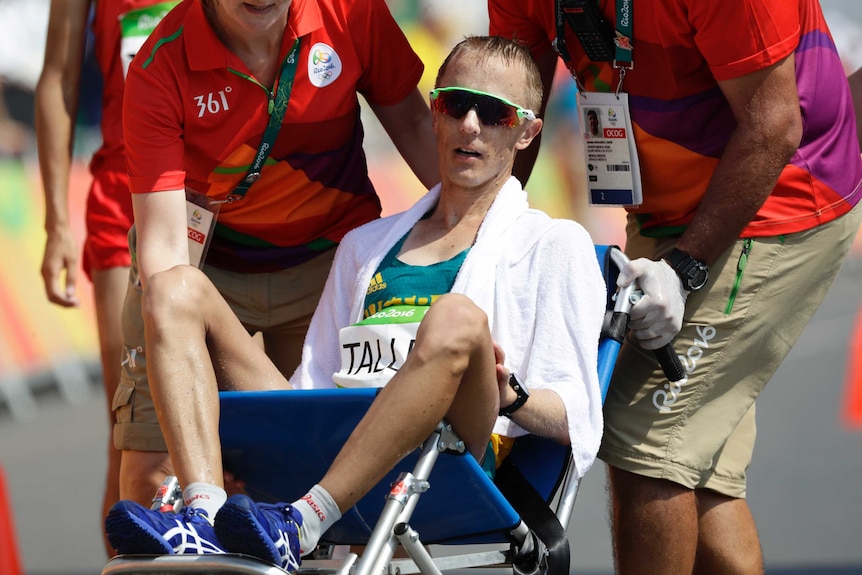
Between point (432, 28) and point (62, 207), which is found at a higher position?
point (432, 28)

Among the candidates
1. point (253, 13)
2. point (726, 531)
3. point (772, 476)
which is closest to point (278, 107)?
point (253, 13)

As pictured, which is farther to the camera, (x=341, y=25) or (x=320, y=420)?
(x=341, y=25)

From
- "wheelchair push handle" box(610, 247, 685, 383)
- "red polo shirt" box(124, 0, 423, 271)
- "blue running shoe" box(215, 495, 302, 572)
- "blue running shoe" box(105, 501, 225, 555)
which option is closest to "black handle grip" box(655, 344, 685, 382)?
"wheelchair push handle" box(610, 247, 685, 383)

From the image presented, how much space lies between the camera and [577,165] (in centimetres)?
628

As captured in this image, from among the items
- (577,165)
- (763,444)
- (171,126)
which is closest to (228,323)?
(171,126)

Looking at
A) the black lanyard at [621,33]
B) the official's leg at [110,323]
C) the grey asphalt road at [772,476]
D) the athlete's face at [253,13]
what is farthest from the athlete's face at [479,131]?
the grey asphalt road at [772,476]

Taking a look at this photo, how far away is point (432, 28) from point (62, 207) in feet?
7.28

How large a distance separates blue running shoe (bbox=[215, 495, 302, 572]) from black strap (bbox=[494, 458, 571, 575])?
1.84 ft

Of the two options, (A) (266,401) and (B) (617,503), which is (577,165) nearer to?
(B) (617,503)

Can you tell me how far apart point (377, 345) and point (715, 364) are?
0.83m

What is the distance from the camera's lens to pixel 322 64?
350 centimetres

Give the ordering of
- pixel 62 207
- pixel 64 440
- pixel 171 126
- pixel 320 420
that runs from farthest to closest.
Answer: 1. pixel 64 440
2. pixel 62 207
3. pixel 171 126
4. pixel 320 420

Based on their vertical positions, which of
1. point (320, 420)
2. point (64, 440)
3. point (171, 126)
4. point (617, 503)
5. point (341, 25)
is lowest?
point (64, 440)

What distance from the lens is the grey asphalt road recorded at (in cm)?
480
